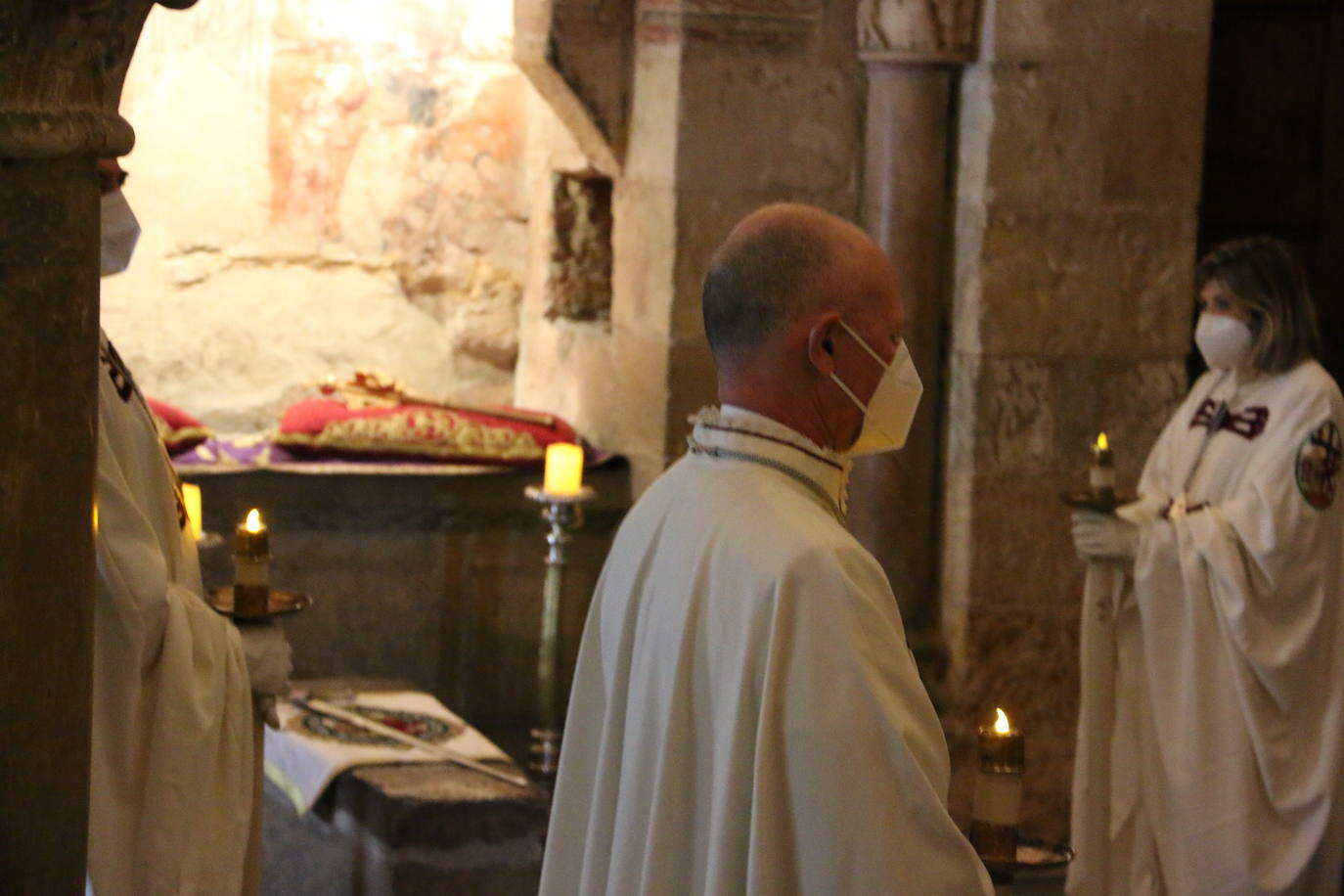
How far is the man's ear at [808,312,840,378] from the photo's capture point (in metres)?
2.31

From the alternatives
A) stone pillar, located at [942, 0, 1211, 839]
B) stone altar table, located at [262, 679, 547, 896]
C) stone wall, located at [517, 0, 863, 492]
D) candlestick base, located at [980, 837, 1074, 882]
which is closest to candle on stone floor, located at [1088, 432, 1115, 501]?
stone pillar, located at [942, 0, 1211, 839]

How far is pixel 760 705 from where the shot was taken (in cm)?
219

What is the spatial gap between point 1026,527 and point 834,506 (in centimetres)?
337

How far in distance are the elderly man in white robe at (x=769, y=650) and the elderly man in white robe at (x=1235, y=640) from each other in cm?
230

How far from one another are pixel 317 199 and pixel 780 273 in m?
4.89

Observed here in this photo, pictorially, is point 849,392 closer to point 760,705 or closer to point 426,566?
point 760,705

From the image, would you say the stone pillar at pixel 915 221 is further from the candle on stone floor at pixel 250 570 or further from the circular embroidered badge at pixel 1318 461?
the candle on stone floor at pixel 250 570

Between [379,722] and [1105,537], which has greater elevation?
[1105,537]

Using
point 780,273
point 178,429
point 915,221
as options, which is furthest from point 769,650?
point 178,429

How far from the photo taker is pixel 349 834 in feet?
14.0

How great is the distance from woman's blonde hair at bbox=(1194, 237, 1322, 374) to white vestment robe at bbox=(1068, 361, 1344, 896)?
58 millimetres

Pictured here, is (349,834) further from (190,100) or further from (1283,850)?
(190,100)

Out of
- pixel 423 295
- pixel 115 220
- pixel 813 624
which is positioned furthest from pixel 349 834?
pixel 423 295

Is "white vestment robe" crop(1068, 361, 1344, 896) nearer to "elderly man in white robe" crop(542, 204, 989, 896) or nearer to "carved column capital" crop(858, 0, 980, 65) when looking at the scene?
"carved column capital" crop(858, 0, 980, 65)
